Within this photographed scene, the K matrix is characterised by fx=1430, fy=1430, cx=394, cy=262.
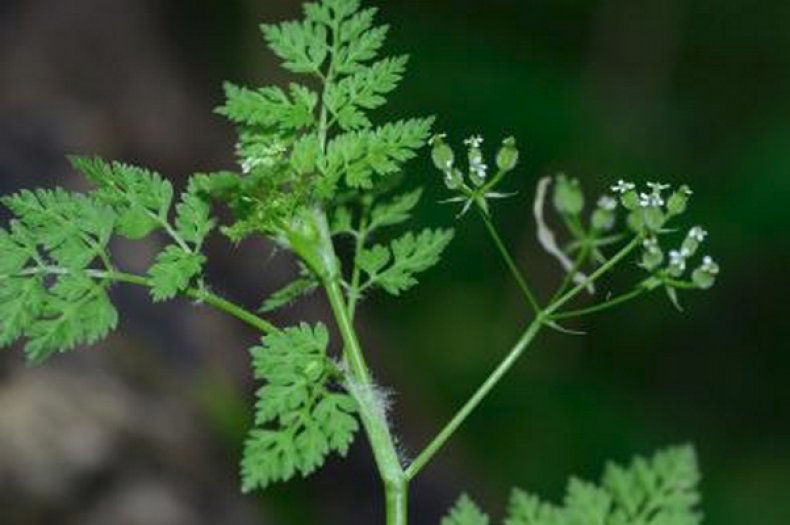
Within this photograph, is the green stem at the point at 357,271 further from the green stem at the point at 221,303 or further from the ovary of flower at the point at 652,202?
the ovary of flower at the point at 652,202

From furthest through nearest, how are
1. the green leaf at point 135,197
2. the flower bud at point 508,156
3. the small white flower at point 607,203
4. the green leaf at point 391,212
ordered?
the green leaf at point 391,212
the green leaf at point 135,197
the flower bud at point 508,156
the small white flower at point 607,203

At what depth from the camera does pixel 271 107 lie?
5.75ft

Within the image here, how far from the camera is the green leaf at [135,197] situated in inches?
67.9

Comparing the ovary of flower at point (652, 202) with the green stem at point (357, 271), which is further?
the green stem at point (357, 271)

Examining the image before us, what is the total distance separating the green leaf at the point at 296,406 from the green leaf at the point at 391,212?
0.33 meters

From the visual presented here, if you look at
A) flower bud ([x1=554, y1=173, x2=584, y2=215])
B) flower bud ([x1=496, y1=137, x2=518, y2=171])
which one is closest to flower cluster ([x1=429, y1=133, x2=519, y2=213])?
flower bud ([x1=496, y1=137, x2=518, y2=171])

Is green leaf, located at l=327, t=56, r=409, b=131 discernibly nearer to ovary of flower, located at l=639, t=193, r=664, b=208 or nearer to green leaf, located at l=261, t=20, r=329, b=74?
green leaf, located at l=261, t=20, r=329, b=74

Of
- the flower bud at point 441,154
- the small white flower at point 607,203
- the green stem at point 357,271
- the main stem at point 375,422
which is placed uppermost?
the small white flower at point 607,203

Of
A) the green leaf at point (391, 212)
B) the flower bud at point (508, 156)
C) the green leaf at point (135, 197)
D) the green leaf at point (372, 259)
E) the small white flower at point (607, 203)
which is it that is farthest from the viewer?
the green leaf at point (391, 212)

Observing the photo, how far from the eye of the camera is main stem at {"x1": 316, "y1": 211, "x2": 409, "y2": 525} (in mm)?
1567

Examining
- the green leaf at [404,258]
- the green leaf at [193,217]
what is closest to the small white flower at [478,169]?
the green leaf at [404,258]

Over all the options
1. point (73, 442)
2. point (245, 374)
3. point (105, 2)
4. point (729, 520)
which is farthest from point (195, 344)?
point (729, 520)

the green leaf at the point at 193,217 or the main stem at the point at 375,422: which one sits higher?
the green leaf at the point at 193,217

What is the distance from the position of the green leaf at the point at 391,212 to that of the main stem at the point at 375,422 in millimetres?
271
